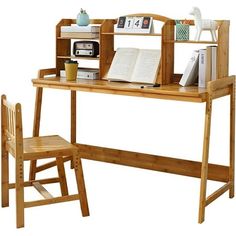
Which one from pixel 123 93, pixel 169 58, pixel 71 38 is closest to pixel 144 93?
pixel 123 93

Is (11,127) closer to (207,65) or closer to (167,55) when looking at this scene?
(167,55)

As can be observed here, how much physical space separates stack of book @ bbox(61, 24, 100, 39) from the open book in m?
0.27

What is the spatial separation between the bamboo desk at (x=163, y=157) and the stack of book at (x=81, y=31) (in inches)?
16.2

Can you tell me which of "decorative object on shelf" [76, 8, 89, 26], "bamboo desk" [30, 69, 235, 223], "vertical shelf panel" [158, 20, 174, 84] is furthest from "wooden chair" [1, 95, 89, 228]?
"decorative object on shelf" [76, 8, 89, 26]

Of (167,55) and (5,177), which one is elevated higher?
(167,55)

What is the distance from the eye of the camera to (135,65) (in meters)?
5.04

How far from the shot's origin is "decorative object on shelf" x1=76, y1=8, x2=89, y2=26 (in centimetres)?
528

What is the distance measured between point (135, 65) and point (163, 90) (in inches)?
29.5

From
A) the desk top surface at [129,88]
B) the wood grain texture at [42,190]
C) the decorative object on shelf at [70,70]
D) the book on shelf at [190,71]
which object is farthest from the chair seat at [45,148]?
the book on shelf at [190,71]

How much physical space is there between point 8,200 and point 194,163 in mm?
1707

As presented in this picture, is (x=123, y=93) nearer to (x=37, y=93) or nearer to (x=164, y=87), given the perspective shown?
(x=164, y=87)

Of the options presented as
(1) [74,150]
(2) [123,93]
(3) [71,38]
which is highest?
(3) [71,38]

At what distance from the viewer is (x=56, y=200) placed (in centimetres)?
Answer: 415

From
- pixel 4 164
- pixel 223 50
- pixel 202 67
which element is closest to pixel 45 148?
pixel 4 164
